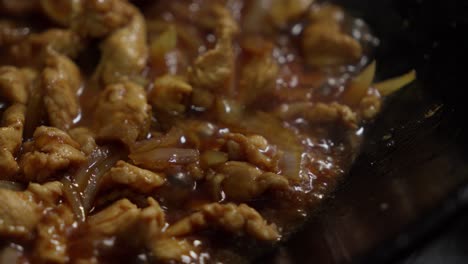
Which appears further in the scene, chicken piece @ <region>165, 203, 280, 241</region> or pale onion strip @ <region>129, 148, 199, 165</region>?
pale onion strip @ <region>129, 148, 199, 165</region>

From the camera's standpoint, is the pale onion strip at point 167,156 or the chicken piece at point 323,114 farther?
the chicken piece at point 323,114

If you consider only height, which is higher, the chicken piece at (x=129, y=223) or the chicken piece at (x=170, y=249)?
the chicken piece at (x=129, y=223)

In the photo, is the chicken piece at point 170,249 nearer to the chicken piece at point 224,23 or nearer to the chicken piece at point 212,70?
the chicken piece at point 212,70

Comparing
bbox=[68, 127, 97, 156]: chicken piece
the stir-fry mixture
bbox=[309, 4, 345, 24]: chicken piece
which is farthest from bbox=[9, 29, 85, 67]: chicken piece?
bbox=[309, 4, 345, 24]: chicken piece

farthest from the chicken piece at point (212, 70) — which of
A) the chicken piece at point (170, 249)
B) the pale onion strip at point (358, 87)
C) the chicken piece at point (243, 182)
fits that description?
the chicken piece at point (170, 249)

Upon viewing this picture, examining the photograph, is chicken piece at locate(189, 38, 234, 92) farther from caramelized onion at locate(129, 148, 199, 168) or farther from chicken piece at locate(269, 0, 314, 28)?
chicken piece at locate(269, 0, 314, 28)

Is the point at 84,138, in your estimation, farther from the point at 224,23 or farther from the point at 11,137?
the point at 224,23
